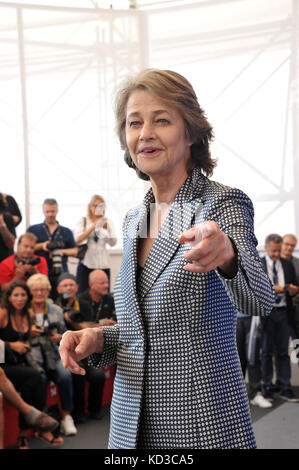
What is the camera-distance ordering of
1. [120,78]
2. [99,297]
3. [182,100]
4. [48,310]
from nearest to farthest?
[182,100]
[48,310]
[99,297]
[120,78]

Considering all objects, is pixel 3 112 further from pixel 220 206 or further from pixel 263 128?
pixel 220 206

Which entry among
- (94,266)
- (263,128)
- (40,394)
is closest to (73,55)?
(263,128)

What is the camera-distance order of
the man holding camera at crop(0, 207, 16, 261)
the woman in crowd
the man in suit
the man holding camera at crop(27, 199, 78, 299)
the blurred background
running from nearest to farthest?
the woman in crowd, the man holding camera at crop(0, 207, 16, 261), the man holding camera at crop(27, 199, 78, 299), the man in suit, the blurred background

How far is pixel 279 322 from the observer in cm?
554

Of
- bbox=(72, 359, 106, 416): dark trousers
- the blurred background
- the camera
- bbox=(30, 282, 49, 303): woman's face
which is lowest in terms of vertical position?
bbox=(72, 359, 106, 416): dark trousers

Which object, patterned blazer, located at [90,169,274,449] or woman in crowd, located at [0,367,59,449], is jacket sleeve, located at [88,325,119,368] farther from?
woman in crowd, located at [0,367,59,449]

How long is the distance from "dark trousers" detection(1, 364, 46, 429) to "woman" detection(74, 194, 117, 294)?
1.45 metres

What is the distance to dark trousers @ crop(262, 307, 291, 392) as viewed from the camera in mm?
5539

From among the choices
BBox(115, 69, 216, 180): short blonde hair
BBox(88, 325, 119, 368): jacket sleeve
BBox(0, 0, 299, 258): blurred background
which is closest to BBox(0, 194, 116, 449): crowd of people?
BBox(0, 0, 299, 258): blurred background

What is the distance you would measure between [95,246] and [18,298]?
1.43m

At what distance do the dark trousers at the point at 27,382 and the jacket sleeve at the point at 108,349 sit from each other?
117 inches

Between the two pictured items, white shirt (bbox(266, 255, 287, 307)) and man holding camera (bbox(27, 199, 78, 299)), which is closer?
man holding camera (bbox(27, 199, 78, 299))

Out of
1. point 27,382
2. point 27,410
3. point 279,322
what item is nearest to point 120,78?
point 279,322

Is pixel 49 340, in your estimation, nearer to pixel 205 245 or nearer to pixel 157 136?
pixel 157 136
